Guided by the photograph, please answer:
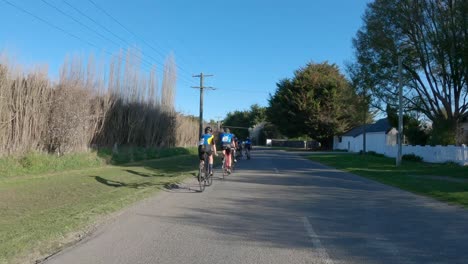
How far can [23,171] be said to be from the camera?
1683 cm

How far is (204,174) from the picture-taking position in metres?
15.9

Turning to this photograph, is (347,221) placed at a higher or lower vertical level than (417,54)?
lower

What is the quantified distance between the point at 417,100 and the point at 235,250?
3064 centimetres

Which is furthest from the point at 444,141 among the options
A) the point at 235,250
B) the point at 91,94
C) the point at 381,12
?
the point at 235,250

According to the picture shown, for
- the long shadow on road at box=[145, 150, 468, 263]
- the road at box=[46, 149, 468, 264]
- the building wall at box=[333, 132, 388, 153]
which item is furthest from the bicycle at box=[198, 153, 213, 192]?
the building wall at box=[333, 132, 388, 153]

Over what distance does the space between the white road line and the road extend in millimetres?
14

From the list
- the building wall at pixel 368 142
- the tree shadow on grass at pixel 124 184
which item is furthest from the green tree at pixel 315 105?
the tree shadow on grass at pixel 124 184

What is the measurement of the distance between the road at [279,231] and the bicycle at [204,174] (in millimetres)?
946

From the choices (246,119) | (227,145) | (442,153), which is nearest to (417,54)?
(442,153)

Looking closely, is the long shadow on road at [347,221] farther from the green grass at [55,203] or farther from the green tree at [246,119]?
the green tree at [246,119]

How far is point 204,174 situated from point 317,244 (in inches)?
332

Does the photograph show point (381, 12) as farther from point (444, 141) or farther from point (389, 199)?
point (389, 199)

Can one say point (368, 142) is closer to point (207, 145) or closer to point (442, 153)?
point (442, 153)

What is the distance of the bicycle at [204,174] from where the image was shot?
15337 millimetres
